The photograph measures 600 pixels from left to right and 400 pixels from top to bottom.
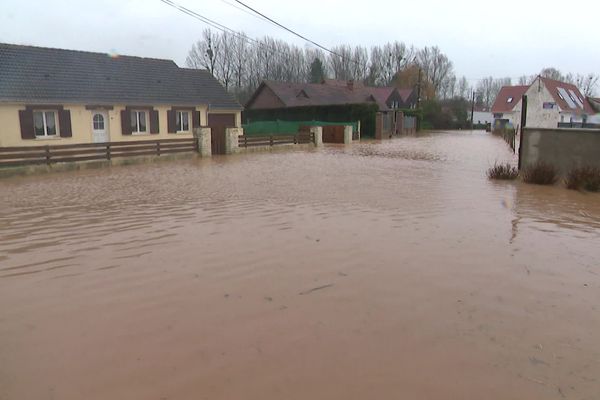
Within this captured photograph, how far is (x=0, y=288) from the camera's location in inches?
198

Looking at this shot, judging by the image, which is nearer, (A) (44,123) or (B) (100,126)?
(A) (44,123)

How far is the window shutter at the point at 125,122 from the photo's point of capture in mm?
25953

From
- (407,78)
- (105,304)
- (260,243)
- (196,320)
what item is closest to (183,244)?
(260,243)

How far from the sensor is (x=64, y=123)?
23.5 meters

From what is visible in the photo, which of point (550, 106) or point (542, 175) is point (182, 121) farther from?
point (550, 106)

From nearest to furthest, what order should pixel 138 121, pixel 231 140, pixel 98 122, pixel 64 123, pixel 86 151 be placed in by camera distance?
pixel 86 151
pixel 231 140
pixel 64 123
pixel 98 122
pixel 138 121

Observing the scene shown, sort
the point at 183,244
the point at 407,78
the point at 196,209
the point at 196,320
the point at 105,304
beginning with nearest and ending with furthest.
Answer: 1. the point at 196,320
2. the point at 105,304
3. the point at 183,244
4. the point at 196,209
5. the point at 407,78

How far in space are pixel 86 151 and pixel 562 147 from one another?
16703 millimetres

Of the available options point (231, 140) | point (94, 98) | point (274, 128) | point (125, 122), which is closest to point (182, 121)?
point (125, 122)

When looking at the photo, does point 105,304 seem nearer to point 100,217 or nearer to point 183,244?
point 183,244

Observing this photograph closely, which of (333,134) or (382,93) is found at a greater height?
(382,93)

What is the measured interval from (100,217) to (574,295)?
7645 millimetres

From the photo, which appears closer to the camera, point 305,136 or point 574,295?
point 574,295

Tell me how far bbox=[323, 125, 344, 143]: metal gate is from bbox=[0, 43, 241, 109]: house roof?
6.61m
